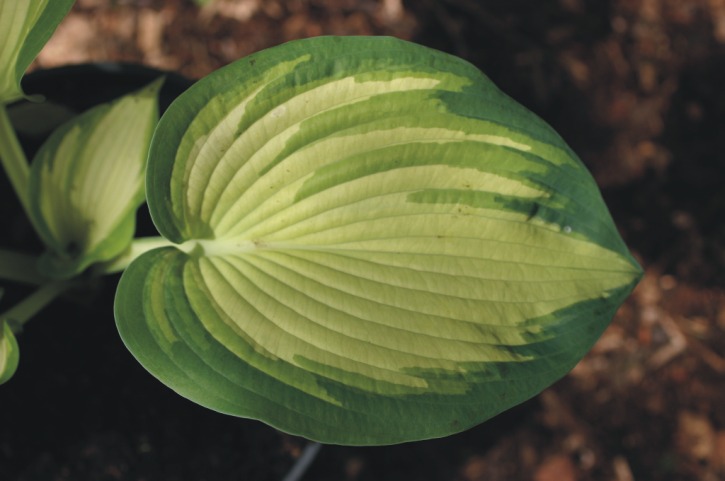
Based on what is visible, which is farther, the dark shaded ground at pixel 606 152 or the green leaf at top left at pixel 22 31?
the dark shaded ground at pixel 606 152

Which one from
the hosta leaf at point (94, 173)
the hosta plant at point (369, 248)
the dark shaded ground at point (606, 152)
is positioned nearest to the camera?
the hosta plant at point (369, 248)

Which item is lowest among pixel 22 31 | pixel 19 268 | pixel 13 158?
pixel 19 268

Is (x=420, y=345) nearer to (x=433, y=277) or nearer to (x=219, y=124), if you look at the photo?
(x=433, y=277)

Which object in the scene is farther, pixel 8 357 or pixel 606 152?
pixel 606 152

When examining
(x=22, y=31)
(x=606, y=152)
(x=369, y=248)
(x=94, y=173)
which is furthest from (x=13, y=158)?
(x=606, y=152)

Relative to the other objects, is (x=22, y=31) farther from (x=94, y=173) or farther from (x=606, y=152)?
(x=606, y=152)

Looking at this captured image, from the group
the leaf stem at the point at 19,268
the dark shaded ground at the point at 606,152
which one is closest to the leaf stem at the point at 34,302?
the leaf stem at the point at 19,268

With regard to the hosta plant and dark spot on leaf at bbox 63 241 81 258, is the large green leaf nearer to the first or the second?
the hosta plant

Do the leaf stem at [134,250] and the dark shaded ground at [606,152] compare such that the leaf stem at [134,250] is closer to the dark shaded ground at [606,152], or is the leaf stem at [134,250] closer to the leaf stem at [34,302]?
the leaf stem at [34,302]
